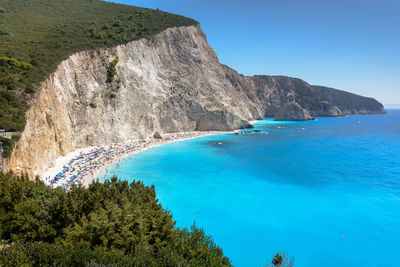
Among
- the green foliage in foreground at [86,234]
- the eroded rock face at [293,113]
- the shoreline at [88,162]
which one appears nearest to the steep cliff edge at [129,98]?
the shoreline at [88,162]

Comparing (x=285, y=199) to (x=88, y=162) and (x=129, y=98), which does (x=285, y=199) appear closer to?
(x=88, y=162)

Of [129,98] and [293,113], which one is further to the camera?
[293,113]

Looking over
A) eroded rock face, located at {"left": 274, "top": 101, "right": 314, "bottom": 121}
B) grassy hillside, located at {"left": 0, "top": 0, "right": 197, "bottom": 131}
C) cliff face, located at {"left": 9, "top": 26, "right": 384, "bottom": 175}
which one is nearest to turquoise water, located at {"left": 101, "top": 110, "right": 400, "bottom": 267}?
cliff face, located at {"left": 9, "top": 26, "right": 384, "bottom": 175}

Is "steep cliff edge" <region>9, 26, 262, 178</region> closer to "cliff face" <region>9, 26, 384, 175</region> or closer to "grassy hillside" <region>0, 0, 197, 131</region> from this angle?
"cliff face" <region>9, 26, 384, 175</region>

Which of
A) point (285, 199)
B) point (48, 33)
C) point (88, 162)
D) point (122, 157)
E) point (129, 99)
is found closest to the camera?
point (285, 199)

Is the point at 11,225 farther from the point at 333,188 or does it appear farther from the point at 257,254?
the point at 333,188

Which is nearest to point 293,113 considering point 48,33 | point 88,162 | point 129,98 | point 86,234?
point 129,98
